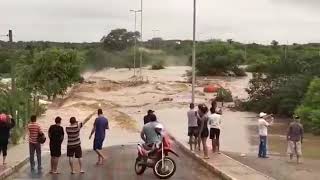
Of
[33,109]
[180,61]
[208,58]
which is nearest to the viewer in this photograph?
[33,109]

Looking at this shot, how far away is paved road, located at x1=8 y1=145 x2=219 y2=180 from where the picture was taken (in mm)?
16328

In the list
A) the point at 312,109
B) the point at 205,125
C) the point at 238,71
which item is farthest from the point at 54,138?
the point at 238,71

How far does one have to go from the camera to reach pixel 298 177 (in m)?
16.9

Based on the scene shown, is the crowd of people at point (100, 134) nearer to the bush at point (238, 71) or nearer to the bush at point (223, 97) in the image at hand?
the bush at point (223, 97)

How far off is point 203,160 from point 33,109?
19.5 meters

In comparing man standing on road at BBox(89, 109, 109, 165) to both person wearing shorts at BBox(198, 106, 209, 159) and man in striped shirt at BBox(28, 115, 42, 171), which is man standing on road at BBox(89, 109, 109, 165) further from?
person wearing shorts at BBox(198, 106, 209, 159)

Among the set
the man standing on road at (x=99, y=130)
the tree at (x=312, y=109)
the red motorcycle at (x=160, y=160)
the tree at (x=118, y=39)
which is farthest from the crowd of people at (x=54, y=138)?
the tree at (x=118, y=39)

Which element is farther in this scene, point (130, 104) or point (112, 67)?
point (112, 67)

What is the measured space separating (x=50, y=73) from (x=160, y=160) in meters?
Result: 46.5

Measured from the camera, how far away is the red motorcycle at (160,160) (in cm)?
1587

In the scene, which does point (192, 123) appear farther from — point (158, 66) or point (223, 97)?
point (158, 66)

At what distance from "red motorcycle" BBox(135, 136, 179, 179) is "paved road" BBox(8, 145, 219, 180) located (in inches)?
12.4

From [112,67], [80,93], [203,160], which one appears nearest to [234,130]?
[203,160]

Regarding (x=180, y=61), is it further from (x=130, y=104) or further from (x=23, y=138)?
(x=23, y=138)
